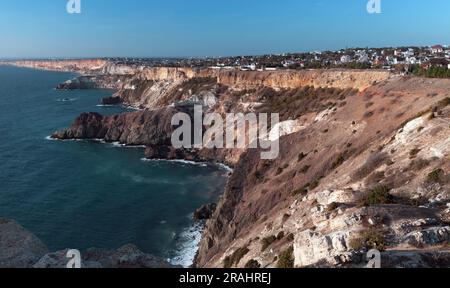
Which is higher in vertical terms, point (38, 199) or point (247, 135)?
point (247, 135)

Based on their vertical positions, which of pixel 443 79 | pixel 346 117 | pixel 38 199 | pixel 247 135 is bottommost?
pixel 38 199

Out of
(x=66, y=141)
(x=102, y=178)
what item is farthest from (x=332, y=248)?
(x=66, y=141)

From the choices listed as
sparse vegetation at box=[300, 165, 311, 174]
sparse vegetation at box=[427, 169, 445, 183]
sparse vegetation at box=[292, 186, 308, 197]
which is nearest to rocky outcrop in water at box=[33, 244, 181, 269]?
sparse vegetation at box=[427, 169, 445, 183]

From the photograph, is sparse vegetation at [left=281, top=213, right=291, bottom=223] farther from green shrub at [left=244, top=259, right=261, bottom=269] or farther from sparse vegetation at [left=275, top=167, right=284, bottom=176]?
sparse vegetation at [left=275, top=167, right=284, bottom=176]

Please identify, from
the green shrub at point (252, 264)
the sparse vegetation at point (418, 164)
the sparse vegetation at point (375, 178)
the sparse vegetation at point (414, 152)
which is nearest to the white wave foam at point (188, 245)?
the green shrub at point (252, 264)
